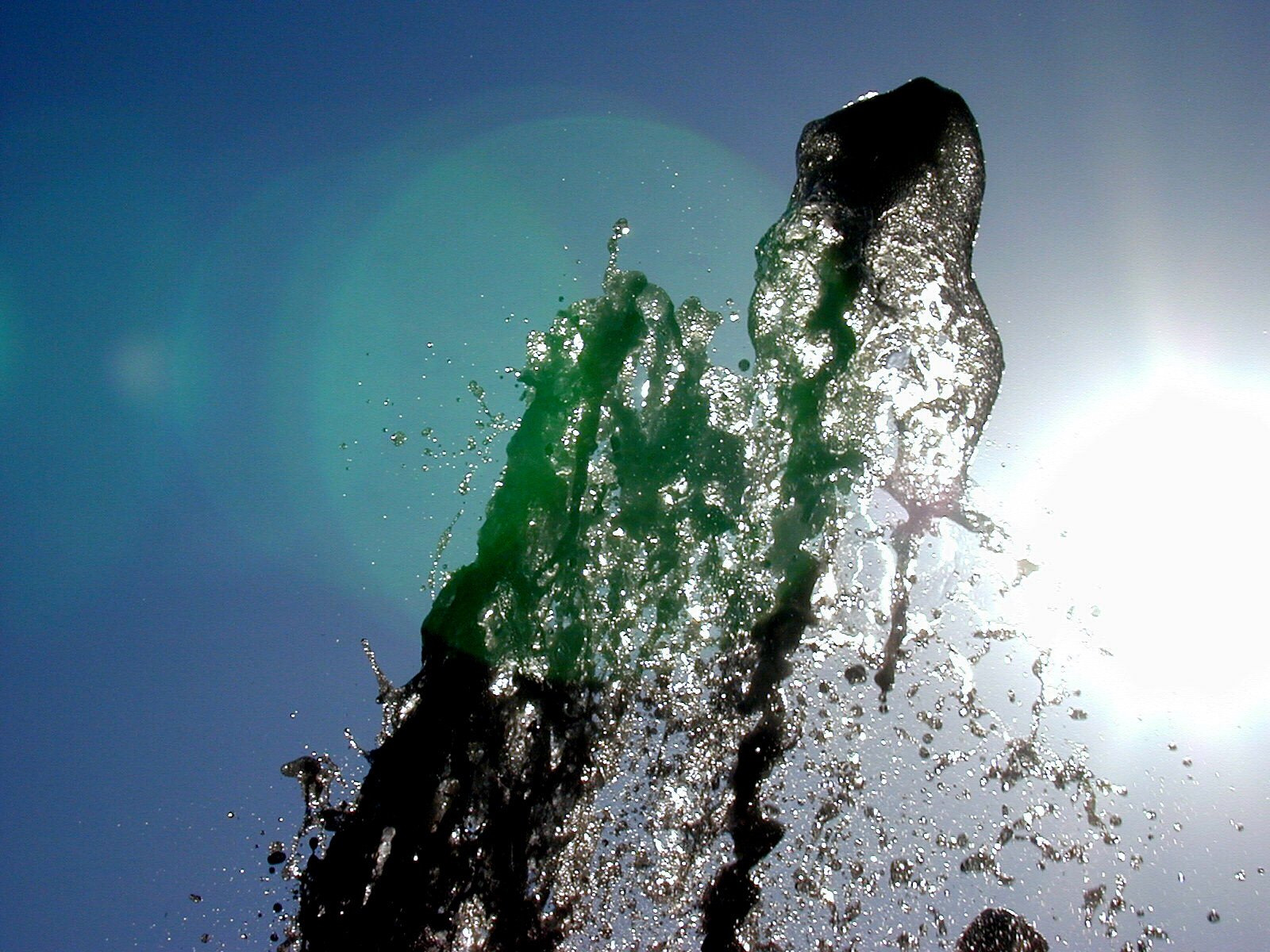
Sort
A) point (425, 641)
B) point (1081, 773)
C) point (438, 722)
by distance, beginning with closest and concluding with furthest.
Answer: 1. point (438, 722)
2. point (425, 641)
3. point (1081, 773)

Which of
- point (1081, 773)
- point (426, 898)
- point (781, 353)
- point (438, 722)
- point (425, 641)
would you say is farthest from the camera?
point (781, 353)

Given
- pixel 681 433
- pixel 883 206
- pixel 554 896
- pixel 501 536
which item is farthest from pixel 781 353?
pixel 554 896

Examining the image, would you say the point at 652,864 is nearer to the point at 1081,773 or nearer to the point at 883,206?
the point at 1081,773

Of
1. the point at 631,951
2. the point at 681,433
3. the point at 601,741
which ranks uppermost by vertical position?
the point at 681,433

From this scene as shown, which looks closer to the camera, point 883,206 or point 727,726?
point 727,726

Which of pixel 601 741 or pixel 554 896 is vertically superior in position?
pixel 601 741

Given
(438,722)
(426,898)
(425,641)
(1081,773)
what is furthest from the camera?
(1081,773)

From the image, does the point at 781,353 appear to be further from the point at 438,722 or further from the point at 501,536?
the point at 438,722

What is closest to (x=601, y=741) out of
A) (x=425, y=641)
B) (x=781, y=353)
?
(x=425, y=641)

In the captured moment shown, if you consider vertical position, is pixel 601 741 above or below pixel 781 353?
below
